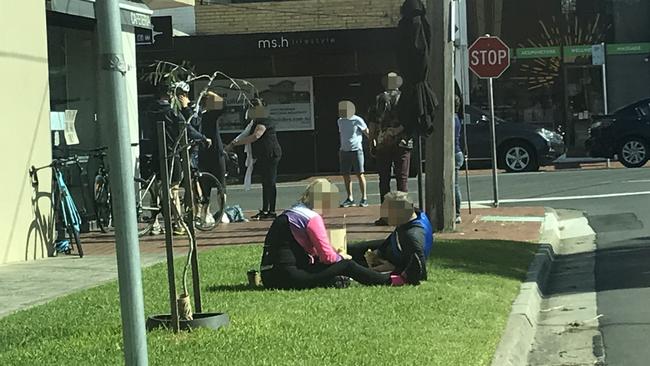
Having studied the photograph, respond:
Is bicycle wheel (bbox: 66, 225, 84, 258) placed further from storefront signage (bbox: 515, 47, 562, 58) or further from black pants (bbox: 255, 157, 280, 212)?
storefront signage (bbox: 515, 47, 562, 58)

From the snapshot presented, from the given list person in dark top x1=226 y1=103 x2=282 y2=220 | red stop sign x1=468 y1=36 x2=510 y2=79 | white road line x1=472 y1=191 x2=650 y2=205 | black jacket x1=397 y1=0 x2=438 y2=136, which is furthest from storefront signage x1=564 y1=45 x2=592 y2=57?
black jacket x1=397 y1=0 x2=438 y2=136

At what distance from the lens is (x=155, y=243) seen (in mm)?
12234

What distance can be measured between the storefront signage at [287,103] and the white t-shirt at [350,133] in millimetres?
10172

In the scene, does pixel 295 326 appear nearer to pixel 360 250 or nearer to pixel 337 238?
pixel 337 238

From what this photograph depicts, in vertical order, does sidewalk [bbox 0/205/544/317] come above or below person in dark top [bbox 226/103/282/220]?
below

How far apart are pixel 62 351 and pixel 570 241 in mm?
8545

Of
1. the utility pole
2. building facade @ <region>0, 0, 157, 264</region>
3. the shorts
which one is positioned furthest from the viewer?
the shorts

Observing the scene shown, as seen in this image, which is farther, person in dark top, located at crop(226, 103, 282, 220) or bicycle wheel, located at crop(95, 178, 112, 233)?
person in dark top, located at crop(226, 103, 282, 220)

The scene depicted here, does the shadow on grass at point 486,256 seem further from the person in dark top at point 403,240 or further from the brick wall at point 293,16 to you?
the brick wall at point 293,16

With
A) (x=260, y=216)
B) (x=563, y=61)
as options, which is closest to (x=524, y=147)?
(x=563, y=61)

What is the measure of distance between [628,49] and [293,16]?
9.74 m

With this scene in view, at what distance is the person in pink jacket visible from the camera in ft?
26.0

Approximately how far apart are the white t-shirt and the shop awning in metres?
3.67

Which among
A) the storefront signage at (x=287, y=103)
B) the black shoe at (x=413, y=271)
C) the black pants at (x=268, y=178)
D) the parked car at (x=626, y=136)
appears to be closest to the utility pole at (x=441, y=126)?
the black pants at (x=268, y=178)
